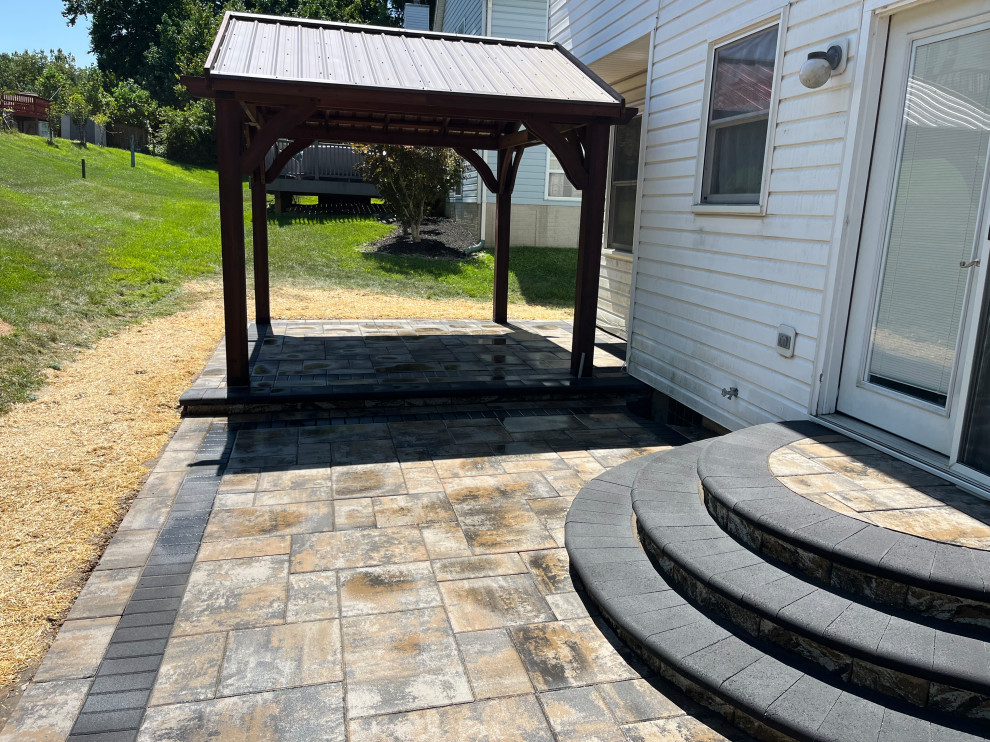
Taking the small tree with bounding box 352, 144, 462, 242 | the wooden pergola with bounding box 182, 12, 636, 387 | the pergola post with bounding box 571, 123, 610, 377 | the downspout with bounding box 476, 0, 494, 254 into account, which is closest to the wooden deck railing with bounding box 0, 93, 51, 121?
the small tree with bounding box 352, 144, 462, 242

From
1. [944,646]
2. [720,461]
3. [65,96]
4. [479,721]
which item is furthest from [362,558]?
[65,96]

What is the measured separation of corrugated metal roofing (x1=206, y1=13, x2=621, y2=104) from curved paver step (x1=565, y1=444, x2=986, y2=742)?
158 inches

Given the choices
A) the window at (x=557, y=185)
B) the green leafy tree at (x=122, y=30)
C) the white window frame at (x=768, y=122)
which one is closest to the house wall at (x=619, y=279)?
the white window frame at (x=768, y=122)

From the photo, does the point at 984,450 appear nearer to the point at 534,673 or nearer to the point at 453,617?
the point at 534,673

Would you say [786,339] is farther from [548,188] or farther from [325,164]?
[325,164]

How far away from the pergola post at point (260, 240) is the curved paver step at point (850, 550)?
6.49 meters

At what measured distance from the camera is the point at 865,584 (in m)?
2.65

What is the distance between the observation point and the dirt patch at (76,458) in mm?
3108

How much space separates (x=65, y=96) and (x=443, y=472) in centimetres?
3262

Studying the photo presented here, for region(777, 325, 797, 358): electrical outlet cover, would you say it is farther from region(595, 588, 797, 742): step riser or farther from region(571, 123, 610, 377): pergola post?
region(595, 588, 797, 742): step riser

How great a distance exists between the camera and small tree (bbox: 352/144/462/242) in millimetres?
13812

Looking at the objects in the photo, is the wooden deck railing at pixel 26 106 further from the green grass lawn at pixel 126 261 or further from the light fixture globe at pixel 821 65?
the light fixture globe at pixel 821 65

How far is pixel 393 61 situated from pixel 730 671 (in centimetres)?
551

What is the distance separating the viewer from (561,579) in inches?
133
